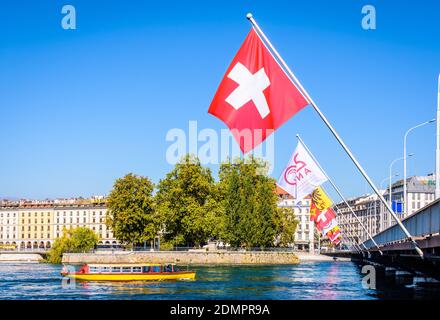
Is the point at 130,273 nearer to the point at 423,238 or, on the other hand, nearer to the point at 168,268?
the point at 168,268

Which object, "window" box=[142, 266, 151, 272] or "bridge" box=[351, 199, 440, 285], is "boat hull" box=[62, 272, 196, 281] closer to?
"window" box=[142, 266, 151, 272]

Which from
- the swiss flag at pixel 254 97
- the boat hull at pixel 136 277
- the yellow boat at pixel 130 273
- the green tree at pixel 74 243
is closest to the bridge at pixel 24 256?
the green tree at pixel 74 243

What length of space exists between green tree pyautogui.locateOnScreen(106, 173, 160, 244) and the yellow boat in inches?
2022

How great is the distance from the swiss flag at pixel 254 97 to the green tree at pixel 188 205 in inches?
4104

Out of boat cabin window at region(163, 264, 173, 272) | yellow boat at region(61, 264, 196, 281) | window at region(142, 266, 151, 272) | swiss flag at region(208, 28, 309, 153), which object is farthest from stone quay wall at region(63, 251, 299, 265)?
swiss flag at region(208, 28, 309, 153)

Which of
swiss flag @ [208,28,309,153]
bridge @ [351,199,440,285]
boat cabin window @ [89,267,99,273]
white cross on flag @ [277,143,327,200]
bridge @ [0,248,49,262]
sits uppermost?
swiss flag @ [208,28,309,153]

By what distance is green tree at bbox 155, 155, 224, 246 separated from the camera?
127 meters

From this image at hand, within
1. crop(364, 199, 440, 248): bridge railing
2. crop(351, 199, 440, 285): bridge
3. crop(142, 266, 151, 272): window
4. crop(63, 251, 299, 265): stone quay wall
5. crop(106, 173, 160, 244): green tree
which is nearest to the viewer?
crop(364, 199, 440, 248): bridge railing

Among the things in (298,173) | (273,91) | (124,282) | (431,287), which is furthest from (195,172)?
(273,91)

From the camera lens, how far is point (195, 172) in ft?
427

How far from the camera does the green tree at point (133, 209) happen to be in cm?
12612

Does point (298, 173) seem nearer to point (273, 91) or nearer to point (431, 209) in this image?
point (431, 209)

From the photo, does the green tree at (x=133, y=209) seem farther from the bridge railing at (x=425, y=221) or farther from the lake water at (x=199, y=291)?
the bridge railing at (x=425, y=221)
